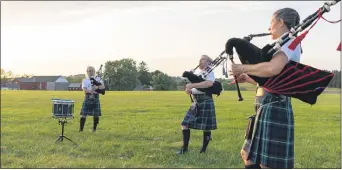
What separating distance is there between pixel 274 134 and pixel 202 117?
179 inches

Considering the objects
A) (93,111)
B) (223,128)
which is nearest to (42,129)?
(93,111)

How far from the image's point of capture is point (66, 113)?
8.87m

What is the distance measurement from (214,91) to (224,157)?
49.9 inches

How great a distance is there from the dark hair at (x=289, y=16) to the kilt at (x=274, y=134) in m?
0.63

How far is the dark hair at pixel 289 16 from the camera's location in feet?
11.3

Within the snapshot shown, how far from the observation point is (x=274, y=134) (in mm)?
3547

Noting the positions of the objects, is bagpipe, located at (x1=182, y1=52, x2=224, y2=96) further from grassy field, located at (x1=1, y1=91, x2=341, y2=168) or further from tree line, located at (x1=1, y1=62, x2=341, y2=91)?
tree line, located at (x1=1, y1=62, x2=341, y2=91)

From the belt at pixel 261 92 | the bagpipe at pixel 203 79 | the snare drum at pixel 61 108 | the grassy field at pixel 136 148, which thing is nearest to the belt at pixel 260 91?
the belt at pixel 261 92

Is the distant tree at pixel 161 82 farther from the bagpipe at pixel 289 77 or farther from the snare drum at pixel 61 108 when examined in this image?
the bagpipe at pixel 289 77

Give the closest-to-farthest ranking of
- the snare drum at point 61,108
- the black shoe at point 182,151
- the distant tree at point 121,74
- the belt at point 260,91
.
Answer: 1. the belt at point 260,91
2. the black shoe at point 182,151
3. the snare drum at point 61,108
4. the distant tree at point 121,74

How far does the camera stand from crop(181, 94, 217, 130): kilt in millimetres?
8047

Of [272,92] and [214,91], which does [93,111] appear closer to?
[214,91]

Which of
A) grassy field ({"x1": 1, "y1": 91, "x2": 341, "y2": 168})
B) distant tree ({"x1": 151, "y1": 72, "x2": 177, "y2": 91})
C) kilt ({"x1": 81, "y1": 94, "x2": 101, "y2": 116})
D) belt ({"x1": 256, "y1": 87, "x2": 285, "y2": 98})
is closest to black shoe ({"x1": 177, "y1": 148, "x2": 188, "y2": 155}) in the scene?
grassy field ({"x1": 1, "y1": 91, "x2": 341, "y2": 168})

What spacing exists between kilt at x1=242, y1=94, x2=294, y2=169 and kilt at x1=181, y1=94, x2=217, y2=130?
440 centimetres
